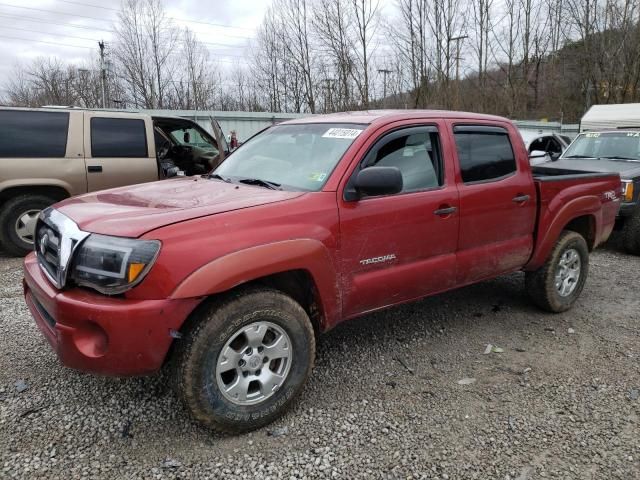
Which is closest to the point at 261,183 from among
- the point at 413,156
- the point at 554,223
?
the point at 413,156

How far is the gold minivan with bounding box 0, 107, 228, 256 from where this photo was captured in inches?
241

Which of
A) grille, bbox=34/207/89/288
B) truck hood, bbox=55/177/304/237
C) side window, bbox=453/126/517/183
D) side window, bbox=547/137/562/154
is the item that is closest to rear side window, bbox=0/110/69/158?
truck hood, bbox=55/177/304/237

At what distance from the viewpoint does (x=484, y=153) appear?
3.82 metres

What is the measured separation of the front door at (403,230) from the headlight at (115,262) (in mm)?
1138

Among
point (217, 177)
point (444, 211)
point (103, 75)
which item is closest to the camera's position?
point (444, 211)

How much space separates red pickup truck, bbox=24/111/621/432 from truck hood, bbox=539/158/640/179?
367 cm

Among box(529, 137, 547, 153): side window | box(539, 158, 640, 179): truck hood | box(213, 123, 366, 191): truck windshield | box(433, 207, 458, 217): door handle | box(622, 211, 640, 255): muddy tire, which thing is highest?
box(529, 137, 547, 153): side window

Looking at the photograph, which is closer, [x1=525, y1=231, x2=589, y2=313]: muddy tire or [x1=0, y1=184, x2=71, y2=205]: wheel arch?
[x1=525, y1=231, x2=589, y2=313]: muddy tire

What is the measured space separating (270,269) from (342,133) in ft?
3.94

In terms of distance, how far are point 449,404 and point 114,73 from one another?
35.5 m

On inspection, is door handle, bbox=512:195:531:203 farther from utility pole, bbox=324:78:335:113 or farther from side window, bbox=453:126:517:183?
utility pole, bbox=324:78:335:113

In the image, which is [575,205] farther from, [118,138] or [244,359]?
[118,138]

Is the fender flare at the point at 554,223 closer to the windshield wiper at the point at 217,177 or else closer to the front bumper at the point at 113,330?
the windshield wiper at the point at 217,177

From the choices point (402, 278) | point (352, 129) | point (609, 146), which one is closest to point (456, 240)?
point (402, 278)
